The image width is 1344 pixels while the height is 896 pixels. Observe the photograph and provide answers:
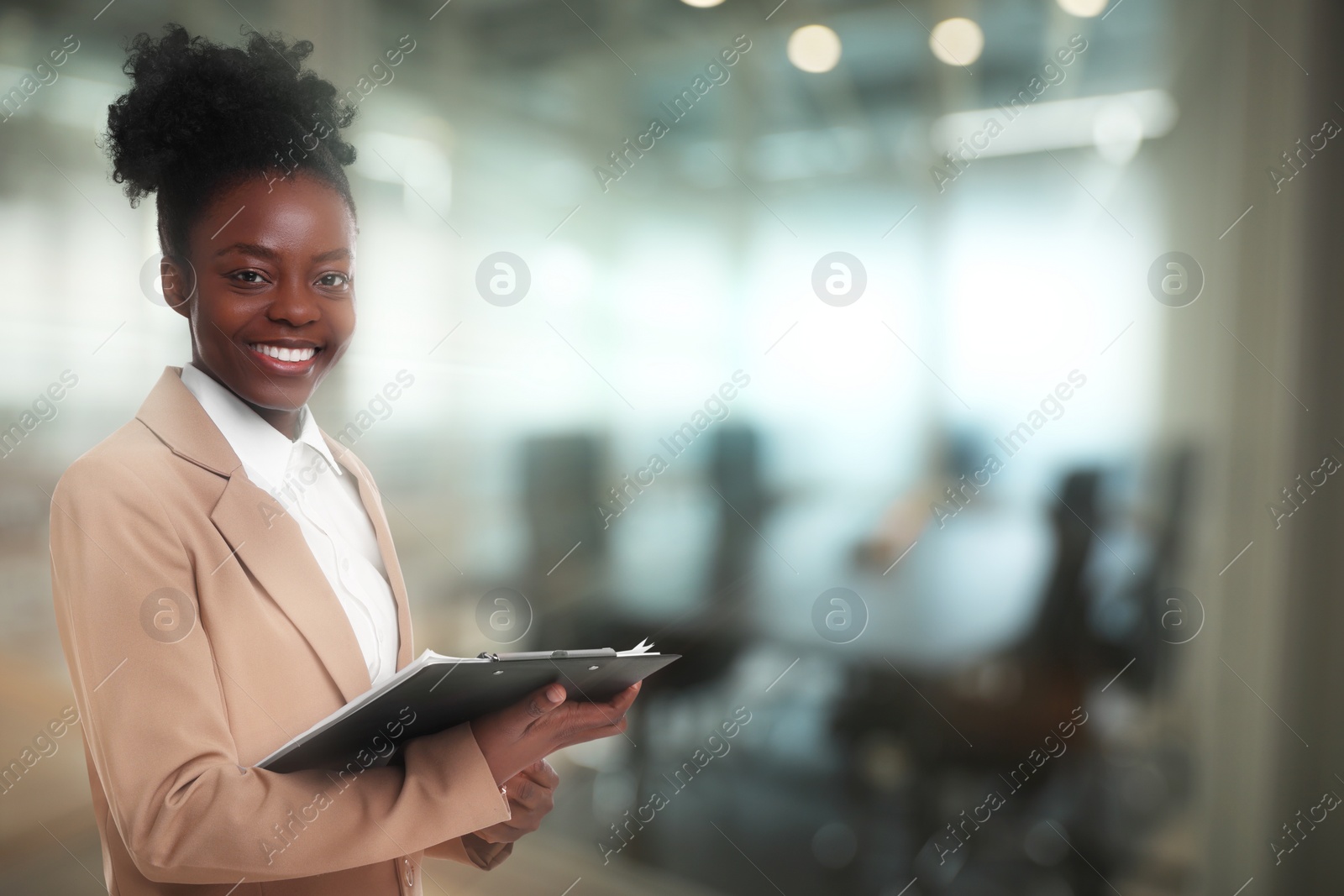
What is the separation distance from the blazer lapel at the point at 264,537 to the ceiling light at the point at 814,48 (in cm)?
186

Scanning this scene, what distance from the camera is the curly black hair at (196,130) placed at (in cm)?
116

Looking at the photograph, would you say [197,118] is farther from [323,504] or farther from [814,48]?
[814,48]

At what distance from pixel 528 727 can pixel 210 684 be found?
0.34 metres

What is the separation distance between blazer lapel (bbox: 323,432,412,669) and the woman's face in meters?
0.10

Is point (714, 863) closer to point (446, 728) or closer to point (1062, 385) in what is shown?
point (1062, 385)

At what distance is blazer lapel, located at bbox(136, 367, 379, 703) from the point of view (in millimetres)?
1057

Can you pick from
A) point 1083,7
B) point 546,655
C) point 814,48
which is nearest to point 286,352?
point 546,655

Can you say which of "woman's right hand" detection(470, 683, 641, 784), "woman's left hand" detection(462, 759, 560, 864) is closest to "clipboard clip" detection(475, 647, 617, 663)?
"woman's right hand" detection(470, 683, 641, 784)

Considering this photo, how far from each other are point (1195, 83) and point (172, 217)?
2158mm

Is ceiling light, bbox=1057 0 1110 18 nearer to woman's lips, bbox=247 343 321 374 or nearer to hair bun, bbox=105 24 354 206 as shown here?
hair bun, bbox=105 24 354 206

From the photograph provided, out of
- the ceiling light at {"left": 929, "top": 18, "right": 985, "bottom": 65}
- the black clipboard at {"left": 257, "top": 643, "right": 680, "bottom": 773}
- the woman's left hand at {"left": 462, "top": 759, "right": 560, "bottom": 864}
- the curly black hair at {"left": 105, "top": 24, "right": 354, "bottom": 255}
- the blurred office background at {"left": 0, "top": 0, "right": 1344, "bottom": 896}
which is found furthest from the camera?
the ceiling light at {"left": 929, "top": 18, "right": 985, "bottom": 65}

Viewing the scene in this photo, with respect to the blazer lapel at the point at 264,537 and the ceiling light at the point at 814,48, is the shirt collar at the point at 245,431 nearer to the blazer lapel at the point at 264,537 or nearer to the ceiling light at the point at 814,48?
the blazer lapel at the point at 264,537

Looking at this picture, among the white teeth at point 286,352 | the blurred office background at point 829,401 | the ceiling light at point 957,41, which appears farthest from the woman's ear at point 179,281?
the ceiling light at point 957,41

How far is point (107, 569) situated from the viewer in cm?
97
